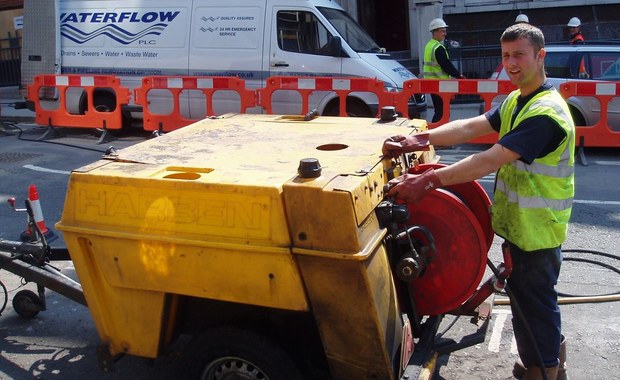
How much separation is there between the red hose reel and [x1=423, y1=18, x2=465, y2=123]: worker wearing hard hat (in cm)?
764

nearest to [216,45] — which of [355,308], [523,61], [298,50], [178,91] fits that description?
[178,91]

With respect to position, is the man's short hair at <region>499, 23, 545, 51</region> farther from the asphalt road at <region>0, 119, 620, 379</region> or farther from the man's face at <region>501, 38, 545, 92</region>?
the asphalt road at <region>0, 119, 620, 379</region>

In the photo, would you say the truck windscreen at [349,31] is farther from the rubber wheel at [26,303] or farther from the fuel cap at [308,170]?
the fuel cap at [308,170]

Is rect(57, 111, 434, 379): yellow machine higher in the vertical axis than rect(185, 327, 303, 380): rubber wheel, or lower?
higher

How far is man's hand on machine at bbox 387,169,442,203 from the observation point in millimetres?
3094

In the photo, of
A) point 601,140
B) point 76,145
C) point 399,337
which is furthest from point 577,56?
point 399,337

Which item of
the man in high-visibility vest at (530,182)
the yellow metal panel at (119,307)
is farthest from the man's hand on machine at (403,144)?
the yellow metal panel at (119,307)

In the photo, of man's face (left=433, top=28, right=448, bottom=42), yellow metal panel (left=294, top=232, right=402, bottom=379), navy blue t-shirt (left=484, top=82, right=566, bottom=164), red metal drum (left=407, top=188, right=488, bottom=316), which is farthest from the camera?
man's face (left=433, top=28, right=448, bottom=42)

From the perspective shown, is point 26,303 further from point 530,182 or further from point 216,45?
point 216,45

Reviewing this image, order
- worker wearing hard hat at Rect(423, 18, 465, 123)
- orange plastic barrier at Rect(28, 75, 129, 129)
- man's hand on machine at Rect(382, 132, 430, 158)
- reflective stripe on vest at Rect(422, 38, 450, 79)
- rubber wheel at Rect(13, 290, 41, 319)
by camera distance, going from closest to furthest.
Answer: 1. man's hand on machine at Rect(382, 132, 430, 158)
2. rubber wheel at Rect(13, 290, 41, 319)
3. worker wearing hard hat at Rect(423, 18, 465, 123)
4. reflective stripe on vest at Rect(422, 38, 450, 79)
5. orange plastic barrier at Rect(28, 75, 129, 129)

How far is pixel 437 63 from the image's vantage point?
10984 mm

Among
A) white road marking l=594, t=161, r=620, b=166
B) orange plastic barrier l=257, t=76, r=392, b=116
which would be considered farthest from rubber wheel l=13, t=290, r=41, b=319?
white road marking l=594, t=161, r=620, b=166

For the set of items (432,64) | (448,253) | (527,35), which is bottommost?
(448,253)

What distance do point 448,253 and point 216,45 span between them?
8.38 metres
